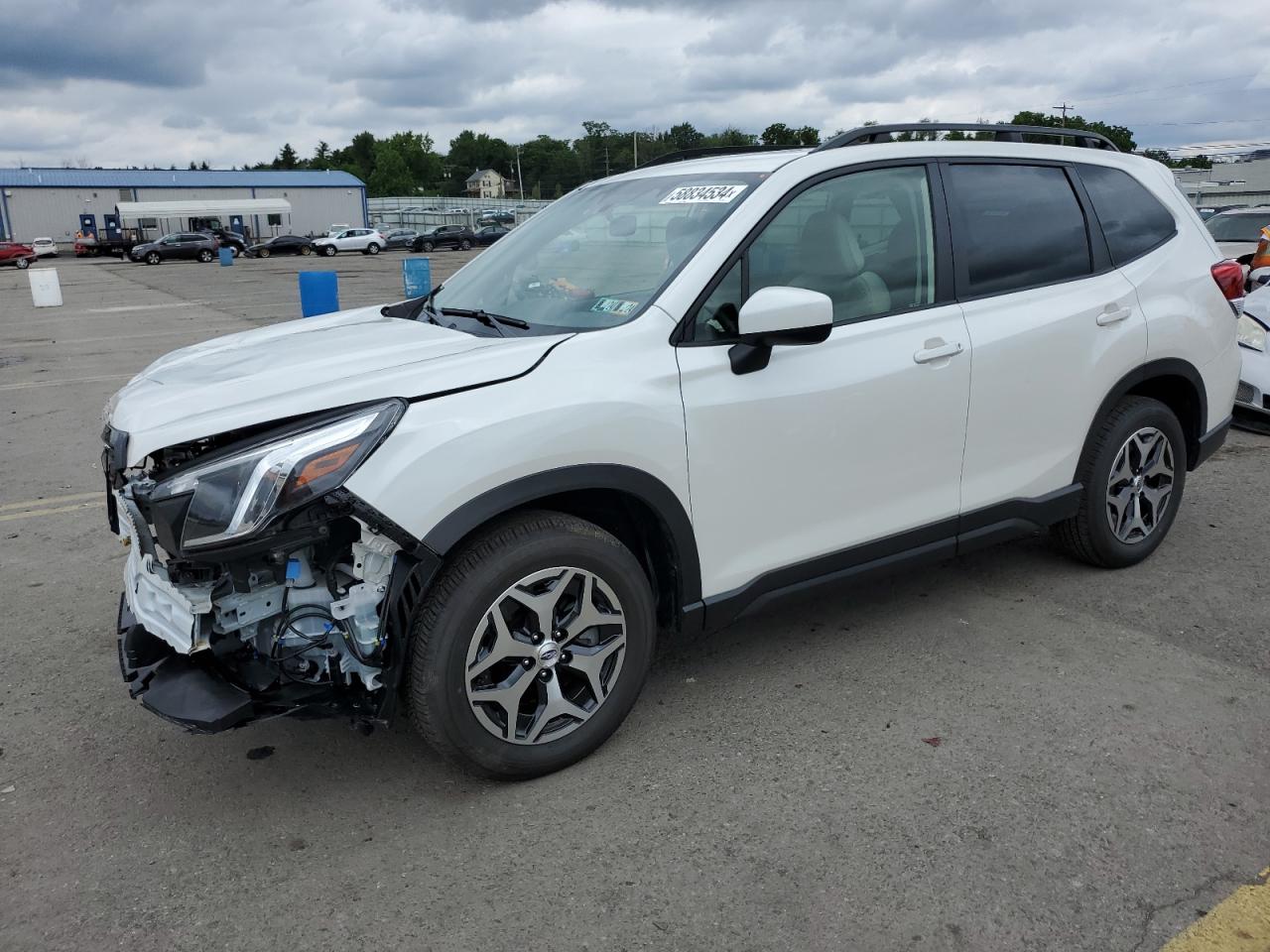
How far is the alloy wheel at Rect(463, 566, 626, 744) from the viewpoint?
9.64 ft

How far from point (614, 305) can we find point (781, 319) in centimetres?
59

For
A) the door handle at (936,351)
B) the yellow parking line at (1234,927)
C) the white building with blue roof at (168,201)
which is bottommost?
the yellow parking line at (1234,927)

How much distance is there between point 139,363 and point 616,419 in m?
11.3

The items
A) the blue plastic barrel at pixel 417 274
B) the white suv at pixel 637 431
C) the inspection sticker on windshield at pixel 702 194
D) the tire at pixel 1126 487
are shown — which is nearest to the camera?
the white suv at pixel 637 431

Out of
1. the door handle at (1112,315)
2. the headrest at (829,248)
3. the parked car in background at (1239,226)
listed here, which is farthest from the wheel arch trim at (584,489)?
the parked car in background at (1239,226)

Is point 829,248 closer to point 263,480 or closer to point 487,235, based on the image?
point 263,480

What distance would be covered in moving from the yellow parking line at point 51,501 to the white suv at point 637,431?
3.13m

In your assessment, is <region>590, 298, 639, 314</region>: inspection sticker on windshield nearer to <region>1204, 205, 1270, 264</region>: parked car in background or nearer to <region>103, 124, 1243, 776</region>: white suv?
<region>103, 124, 1243, 776</region>: white suv

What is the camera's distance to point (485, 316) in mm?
3658

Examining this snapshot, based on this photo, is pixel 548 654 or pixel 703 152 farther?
pixel 703 152

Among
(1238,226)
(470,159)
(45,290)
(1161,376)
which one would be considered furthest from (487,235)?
(470,159)

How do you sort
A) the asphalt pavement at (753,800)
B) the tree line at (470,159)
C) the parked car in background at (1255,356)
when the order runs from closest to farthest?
the asphalt pavement at (753,800)
the parked car in background at (1255,356)
the tree line at (470,159)

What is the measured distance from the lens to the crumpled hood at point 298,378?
9.16 ft

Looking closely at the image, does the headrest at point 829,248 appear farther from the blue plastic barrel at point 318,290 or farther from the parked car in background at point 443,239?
the parked car in background at point 443,239
